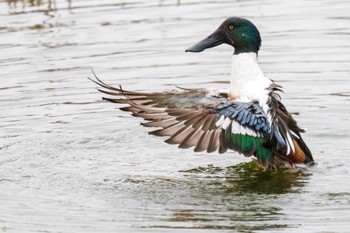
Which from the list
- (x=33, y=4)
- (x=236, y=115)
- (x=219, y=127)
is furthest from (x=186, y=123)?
(x=33, y=4)

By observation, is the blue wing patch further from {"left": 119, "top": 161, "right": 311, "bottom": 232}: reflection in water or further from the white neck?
{"left": 119, "top": 161, "right": 311, "bottom": 232}: reflection in water

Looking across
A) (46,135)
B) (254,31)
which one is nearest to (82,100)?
(46,135)

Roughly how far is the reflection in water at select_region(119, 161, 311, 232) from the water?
2 cm

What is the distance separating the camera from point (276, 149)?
31.3 feet

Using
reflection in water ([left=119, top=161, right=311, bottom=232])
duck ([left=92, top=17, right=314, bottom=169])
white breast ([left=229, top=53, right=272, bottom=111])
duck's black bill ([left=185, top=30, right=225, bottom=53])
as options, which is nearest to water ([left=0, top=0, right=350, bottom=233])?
reflection in water ([left=119, top=161, right=311, bottom=232])

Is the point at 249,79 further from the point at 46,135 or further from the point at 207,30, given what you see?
the point at 207,30

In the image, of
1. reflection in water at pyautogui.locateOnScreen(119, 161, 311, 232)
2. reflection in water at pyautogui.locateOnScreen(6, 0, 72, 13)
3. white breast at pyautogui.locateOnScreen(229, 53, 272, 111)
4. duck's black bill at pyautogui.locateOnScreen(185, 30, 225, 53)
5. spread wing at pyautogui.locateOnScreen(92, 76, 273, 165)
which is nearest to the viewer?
reflection in water at pyautogui.locateOnScreen(119, 161, 311, 232)

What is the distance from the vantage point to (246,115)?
9156 mm

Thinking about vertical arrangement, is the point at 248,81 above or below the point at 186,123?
above

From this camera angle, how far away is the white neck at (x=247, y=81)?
31.3 feet

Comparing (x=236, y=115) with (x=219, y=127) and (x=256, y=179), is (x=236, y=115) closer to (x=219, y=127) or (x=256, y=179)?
(x=219, y=127)

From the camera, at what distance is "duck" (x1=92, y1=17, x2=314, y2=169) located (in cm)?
916

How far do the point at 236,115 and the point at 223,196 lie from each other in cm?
72

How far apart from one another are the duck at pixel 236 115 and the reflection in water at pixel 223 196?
0.21 meters
